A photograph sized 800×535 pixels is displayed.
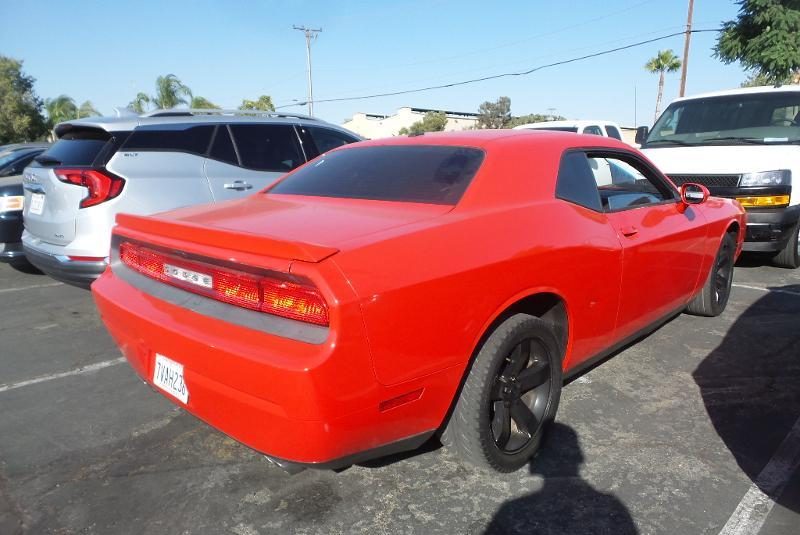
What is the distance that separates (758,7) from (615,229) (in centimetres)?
1621

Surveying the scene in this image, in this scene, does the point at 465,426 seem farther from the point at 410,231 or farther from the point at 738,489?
the point at 738,489

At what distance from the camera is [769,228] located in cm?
585

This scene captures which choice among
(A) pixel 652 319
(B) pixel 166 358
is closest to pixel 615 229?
(A) pixel 652 319

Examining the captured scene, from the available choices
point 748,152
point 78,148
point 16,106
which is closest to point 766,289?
point 748,152

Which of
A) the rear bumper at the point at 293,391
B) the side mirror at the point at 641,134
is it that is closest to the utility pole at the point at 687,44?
the side mirror at the point at 641,134

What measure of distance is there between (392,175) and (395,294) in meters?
1.17

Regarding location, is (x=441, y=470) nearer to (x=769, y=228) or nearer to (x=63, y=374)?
(x=63, y=374)

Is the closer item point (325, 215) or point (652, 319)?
point (325, 215)

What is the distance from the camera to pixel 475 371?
234 centimetres

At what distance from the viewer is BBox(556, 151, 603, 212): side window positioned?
296 cm

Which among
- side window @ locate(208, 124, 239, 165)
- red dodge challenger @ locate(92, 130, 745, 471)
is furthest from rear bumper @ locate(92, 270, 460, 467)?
side window @ locate(208, 124, 239, 165)

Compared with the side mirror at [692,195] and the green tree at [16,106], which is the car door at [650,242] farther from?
the green tree at [16,106]

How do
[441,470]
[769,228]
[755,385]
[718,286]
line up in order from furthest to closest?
[769,228], [718,286], [755,385], [441,470]

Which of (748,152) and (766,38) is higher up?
(766,38)
